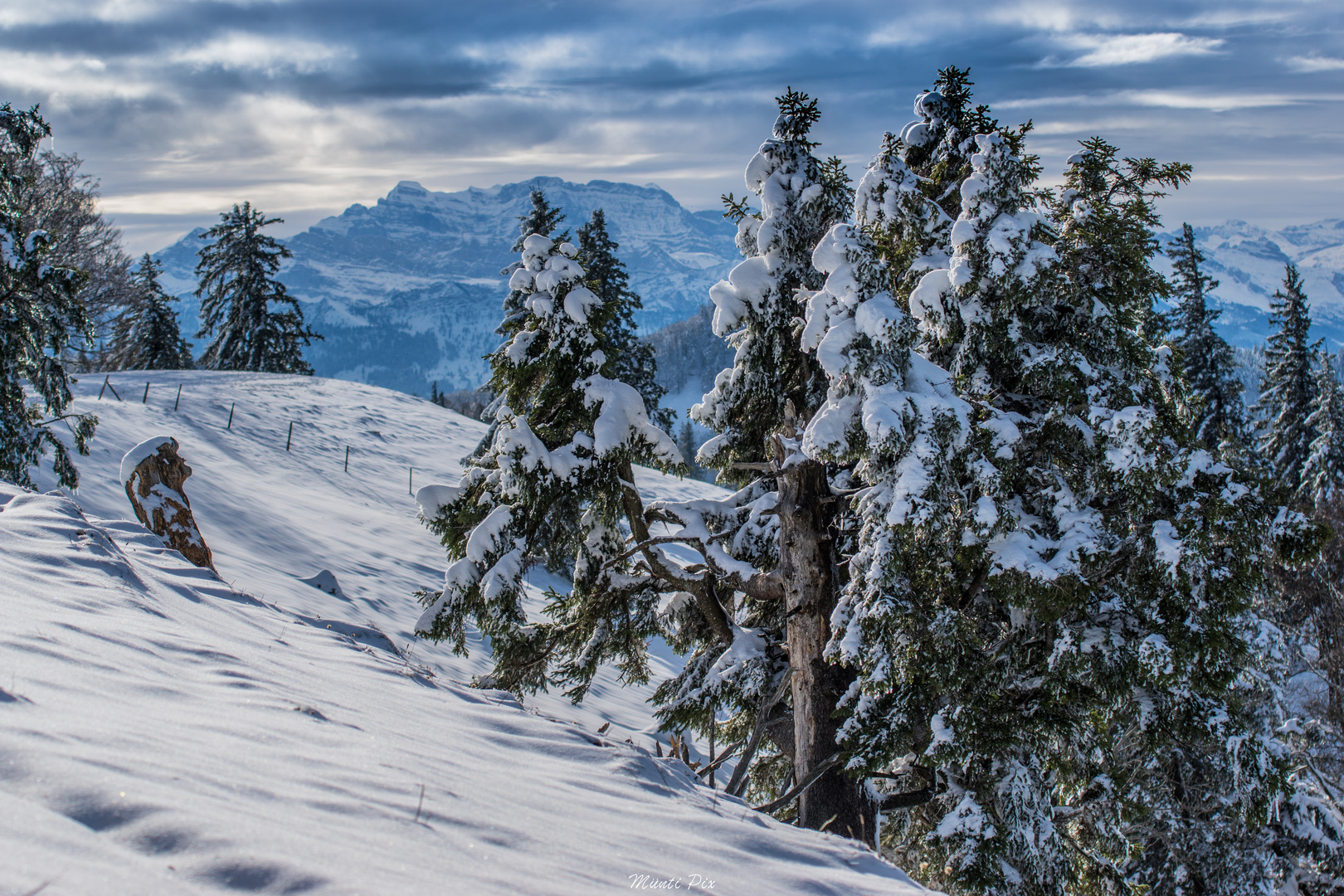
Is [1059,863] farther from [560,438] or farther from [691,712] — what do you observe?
[560,438]

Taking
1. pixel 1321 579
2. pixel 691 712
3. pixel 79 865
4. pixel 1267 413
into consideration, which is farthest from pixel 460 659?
pixel 1267 413

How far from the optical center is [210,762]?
2721mm

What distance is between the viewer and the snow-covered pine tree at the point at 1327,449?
29609 mm

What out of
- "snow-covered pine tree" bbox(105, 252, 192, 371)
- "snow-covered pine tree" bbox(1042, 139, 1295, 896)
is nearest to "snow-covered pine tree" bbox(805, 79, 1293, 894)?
"snow-covered pine tree" bbox(1042, 139, 1295, 896)

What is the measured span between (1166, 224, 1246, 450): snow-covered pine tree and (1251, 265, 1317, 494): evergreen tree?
3.79 metres

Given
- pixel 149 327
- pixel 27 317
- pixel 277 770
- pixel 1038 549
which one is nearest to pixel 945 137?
pixel 1038 549

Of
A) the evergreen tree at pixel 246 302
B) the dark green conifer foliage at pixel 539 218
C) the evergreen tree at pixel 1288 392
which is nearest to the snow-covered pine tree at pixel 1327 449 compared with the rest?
the evergreen tree at pixel 1288 392

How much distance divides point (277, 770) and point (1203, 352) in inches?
1413

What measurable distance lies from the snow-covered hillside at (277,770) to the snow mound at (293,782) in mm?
12

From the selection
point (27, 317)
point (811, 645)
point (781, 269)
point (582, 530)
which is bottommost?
point (811, 645)

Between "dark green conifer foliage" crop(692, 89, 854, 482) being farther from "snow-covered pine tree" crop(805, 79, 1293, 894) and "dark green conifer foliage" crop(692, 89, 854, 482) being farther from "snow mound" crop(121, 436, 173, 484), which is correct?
"snow mound" crop(121, 436, 173, 484)

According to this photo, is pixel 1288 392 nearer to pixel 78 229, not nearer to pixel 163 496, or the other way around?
pixel 163 496

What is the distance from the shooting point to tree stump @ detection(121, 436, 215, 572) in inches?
353

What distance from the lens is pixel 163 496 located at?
916cm
